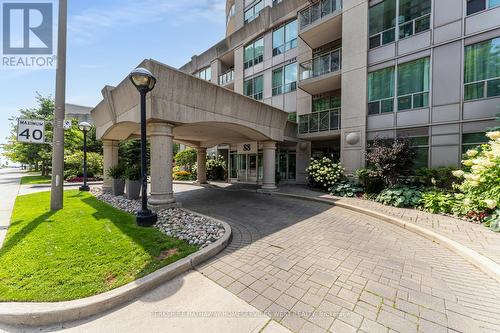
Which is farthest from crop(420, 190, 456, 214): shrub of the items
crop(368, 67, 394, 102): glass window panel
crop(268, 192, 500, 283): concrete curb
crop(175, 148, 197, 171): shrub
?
crop(175, 148, 197, 171): shrub

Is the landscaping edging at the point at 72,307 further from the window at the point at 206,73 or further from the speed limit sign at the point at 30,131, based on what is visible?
the window at the point at 206,73

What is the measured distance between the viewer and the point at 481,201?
242 inches

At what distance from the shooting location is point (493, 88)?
862 centimetres

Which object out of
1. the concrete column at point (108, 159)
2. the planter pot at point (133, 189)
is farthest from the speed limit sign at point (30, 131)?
the concrete column at point (108, 159)

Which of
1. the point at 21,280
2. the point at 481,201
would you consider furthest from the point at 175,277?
the point at 481,201

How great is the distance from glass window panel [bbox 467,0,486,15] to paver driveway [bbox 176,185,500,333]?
34.0 ft

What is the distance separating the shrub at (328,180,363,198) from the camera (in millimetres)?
10837

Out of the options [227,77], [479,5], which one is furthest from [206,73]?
[479,5]

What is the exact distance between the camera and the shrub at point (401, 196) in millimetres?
8322

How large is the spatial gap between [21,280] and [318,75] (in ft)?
49.5

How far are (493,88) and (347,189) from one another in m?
6.94

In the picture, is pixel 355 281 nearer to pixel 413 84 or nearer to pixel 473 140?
pixel 473 140

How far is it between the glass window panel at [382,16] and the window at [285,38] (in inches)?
227

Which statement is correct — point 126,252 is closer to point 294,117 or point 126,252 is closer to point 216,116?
point 216,116
